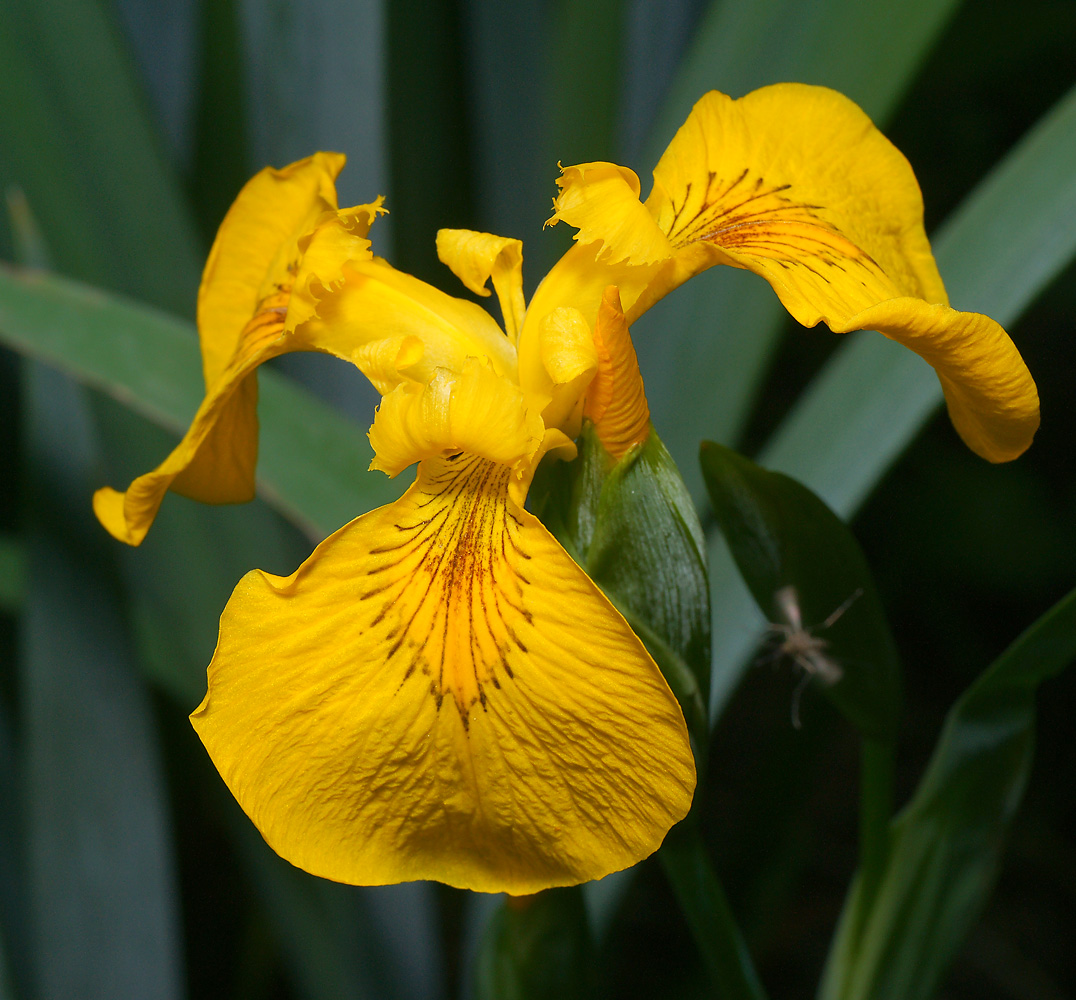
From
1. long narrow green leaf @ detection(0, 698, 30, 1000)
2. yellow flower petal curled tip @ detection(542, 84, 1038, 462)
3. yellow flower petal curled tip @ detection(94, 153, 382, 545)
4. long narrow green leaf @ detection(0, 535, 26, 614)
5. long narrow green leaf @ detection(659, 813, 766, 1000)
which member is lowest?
long narrow green leaf @ detection(0, 698, 30, 1000)

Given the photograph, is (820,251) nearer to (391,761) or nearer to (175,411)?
(391,761)

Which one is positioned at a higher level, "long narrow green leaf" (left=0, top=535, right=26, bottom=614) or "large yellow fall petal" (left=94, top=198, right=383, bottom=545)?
"large yellow fall petal" (left=94, top=198, right=383, bottom=545)

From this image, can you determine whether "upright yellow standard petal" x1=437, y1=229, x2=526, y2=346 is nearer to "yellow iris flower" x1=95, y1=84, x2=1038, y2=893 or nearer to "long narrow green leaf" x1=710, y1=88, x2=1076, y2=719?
"yellow iris flower" x1=95, y1=84, x2=1038, y2=893

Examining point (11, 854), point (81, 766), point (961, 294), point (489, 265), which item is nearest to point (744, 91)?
point (961, 294)

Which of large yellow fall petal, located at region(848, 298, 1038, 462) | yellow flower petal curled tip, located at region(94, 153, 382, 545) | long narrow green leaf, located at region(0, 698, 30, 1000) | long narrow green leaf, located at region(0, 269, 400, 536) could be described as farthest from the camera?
long narrow green leaf, located at region(0, 698, 30, 1000)

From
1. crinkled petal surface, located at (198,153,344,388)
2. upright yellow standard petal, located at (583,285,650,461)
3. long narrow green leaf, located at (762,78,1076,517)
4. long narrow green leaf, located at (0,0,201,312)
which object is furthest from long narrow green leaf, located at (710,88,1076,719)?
long narrow green leaf, located at (0,0,201,312)

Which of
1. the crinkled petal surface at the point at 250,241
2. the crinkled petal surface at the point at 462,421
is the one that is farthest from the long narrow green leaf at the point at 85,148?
the crinkled petal surface at the point at 462,421

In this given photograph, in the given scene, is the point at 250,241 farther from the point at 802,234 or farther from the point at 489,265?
the point at 802,234

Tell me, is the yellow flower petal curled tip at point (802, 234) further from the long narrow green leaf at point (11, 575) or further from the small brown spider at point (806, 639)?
the long narrow green leaf at point (11, 575)
